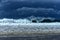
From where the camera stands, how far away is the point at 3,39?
1997cm

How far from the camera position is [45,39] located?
2002 centimetres

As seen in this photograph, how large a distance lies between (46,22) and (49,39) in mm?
28840

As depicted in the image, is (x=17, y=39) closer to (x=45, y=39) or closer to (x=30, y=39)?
(x=30, y=39)

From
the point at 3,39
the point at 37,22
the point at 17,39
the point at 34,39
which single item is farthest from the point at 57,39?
the point at 37,22

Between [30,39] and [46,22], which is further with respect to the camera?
[46,22]

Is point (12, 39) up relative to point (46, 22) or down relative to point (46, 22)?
down

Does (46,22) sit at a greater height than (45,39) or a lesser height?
greater

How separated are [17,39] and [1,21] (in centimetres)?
2814

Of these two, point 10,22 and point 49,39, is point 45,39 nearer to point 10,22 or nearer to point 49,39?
Result: point 49,39

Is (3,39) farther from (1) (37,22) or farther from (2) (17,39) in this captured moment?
(1) (37,22)

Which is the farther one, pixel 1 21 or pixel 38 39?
pixel 1 21

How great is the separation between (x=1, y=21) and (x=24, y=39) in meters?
28.4

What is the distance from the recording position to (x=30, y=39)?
65.7 feet

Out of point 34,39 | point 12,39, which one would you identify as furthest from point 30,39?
point 12,39
